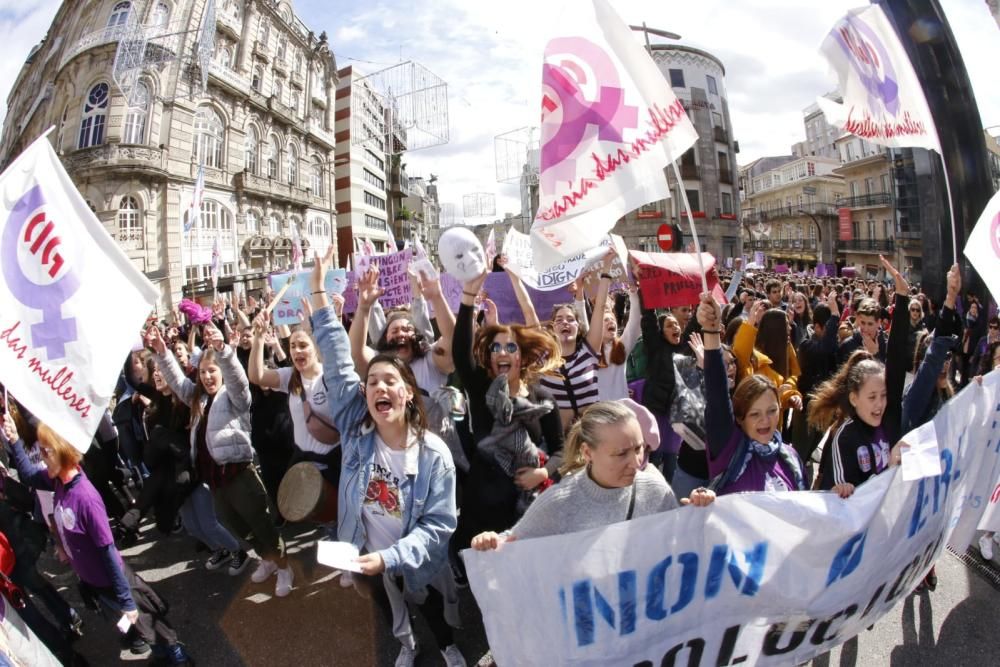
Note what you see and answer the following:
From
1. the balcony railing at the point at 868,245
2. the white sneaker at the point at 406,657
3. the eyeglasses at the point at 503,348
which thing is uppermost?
the balcony railing at the point at 868,245

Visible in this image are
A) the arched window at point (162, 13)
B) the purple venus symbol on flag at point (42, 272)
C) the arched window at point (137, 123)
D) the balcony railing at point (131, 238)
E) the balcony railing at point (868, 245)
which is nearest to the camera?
the purple venus symbol on flag at point (42, 272)

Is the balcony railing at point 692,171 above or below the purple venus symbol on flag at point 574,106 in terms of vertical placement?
above

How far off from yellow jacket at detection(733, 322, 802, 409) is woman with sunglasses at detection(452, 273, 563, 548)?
7.01ft

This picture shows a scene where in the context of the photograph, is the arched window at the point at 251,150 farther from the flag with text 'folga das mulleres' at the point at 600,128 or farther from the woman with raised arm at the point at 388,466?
the woman with raised arm at the point at 388,466

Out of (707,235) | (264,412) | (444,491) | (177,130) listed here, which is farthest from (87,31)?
(707,235)

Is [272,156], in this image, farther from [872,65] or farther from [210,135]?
[872,65]

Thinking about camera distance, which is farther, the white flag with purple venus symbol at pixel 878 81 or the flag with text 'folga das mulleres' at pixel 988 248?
the white flag with purple venus symbol at pixel 878 81

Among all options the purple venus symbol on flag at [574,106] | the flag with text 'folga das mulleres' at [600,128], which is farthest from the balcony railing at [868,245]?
the purple venus symbol on flag at [574,106]

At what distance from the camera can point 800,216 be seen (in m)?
55.1

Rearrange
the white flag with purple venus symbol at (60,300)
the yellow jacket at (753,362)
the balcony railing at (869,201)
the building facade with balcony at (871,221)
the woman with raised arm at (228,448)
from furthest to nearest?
1. the balcony railing at (869,201)
2. the building facade with balcony at (871,221)
3. the yellow jacket at (753,362)
4. the woman with raised arm at (228,448)
5. the white flag with purple venus symbol at (60,300)

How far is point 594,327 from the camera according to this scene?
14.4 ft

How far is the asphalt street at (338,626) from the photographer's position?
120 inches

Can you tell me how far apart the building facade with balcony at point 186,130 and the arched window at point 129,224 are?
6 cm

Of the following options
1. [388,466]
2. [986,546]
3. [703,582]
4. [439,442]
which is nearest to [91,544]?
[388,466]
